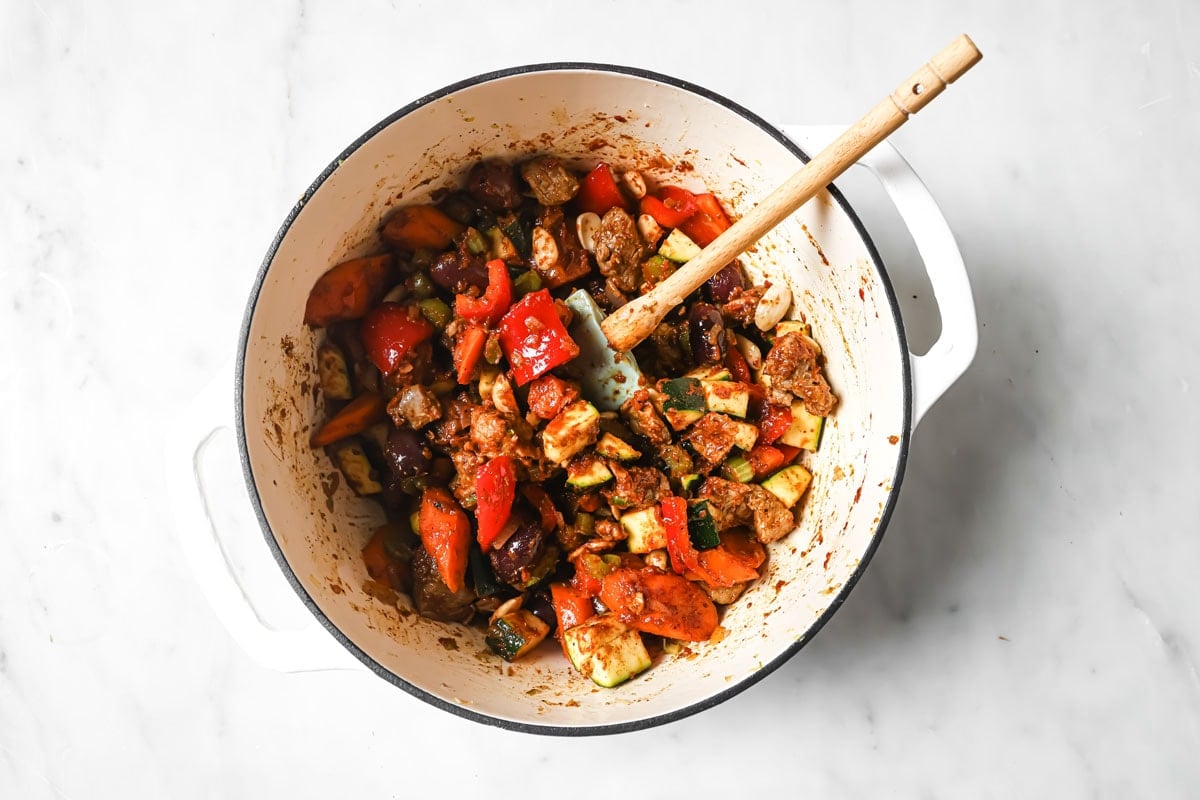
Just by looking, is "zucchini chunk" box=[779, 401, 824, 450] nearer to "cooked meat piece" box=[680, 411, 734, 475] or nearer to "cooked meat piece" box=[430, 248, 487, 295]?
"cooked meat piece" box=[680, 411, 734, 475]

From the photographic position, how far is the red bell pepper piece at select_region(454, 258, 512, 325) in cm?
264

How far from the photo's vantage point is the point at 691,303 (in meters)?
2.78

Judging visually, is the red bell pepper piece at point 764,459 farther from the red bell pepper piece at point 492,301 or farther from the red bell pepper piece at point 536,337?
the red bell pepper piece at point 492,301

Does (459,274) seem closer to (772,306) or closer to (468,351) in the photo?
(468,351)

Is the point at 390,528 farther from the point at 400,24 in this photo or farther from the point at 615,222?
the point at 400,24

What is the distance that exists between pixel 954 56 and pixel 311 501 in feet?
6.48

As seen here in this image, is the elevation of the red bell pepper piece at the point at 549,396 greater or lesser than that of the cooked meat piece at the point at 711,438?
greater

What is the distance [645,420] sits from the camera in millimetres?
2652

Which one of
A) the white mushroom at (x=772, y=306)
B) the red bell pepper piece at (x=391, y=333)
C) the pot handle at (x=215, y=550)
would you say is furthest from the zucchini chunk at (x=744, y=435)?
the pot handle at (x=215, y=550)

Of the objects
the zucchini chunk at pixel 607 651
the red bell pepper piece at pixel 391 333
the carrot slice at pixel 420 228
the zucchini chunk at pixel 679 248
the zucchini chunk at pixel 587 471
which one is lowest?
the zucchini chunk at pixel 607 651

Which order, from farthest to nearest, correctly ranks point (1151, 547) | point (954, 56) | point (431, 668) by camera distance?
point (1151, 547), point (431, 668), point (954, 56)

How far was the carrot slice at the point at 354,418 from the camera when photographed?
2662mm

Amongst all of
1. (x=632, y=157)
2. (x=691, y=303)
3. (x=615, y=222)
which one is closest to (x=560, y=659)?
(x=691, y=303)

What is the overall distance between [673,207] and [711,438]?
0.76 m
